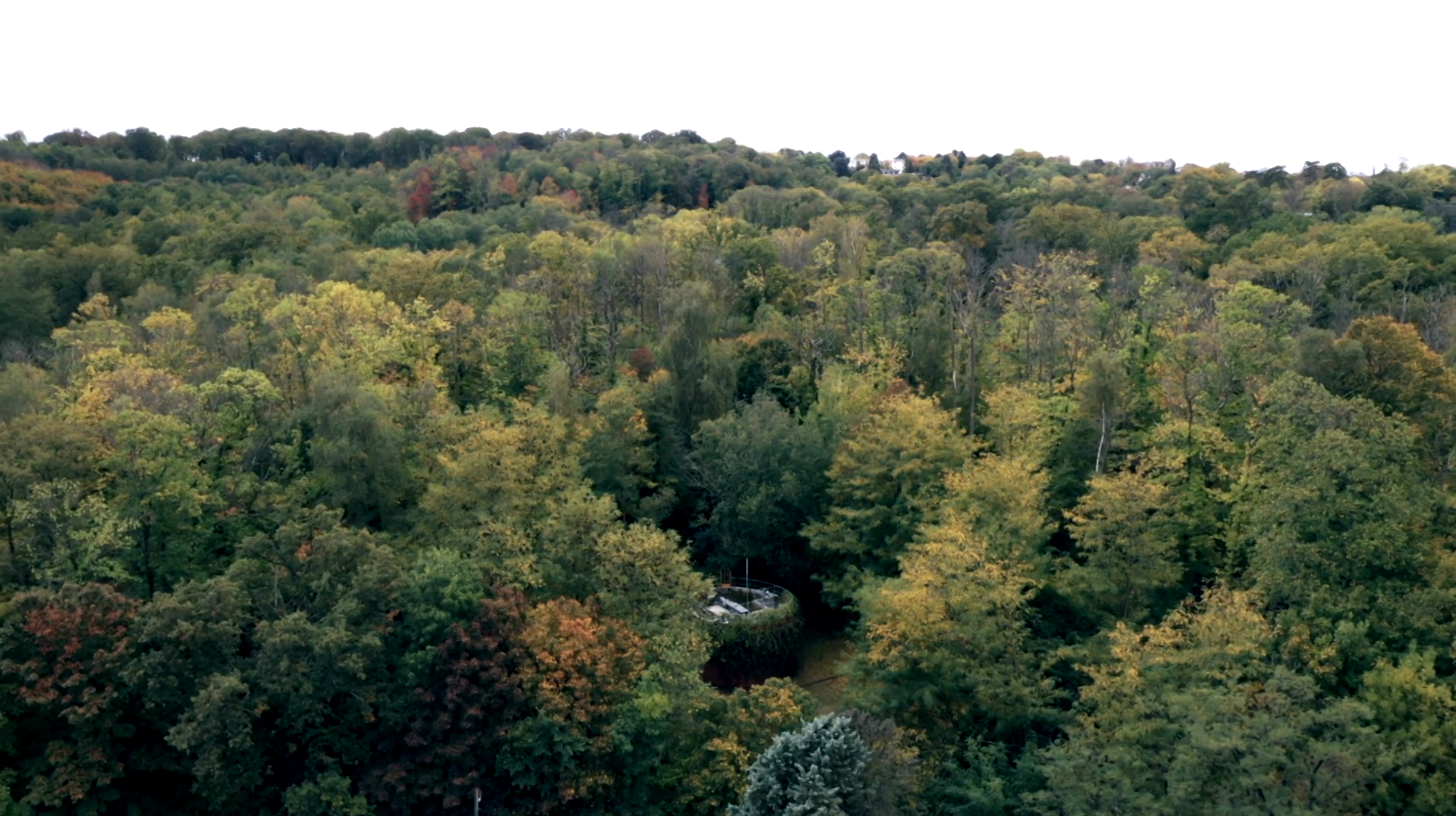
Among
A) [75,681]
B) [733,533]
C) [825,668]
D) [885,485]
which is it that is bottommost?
[825,668]

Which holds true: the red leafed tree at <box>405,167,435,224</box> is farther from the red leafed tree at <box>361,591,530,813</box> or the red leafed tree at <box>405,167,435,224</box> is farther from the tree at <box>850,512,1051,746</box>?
the tree at <box>850,512,1051,746</box>

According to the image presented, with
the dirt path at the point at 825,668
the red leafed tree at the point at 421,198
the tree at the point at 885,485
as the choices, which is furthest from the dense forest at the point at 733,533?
the red leafed tree at the point at 421,198

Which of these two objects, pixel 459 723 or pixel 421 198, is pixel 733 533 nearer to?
pixel 459 723

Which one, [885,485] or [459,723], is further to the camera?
[885,485]

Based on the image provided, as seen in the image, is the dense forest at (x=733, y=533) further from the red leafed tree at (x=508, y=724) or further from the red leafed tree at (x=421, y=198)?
the red leafed tree at (x=421, y=198)

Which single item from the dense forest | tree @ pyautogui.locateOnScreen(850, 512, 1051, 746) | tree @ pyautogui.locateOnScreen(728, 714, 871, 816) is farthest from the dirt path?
A: tree @ pyautogui.locateOnScreen(728, 714, 871, 816)

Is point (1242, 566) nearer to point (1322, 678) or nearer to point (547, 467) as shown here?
point (1322, 678)

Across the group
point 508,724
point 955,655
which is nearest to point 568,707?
point 508,724
